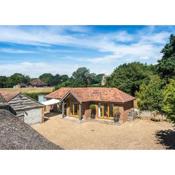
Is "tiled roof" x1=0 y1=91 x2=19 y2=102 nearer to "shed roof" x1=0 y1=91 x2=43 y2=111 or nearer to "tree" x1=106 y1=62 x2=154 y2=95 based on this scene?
"shed roof" x1=0 y1=91 x2=43 y2=111

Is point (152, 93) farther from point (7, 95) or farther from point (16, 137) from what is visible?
point (16, 137)

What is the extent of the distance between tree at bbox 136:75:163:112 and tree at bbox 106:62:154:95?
403 mm

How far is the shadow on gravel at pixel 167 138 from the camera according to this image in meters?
14.7

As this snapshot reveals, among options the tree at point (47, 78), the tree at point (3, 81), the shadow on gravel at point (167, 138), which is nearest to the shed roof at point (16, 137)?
the tree at point (3, 81)

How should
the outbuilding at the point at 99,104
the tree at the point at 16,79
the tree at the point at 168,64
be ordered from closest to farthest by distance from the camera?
the tree at the point at 16,79, the tree at the point at 168,64, the outbuilding at the point at 99,104

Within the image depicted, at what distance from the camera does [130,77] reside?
1883 centimetres

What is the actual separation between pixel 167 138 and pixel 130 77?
505 centimetres

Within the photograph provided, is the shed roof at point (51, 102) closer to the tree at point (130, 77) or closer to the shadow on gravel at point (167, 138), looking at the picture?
the tree at point (130, 77)

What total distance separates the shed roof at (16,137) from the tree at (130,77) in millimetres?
8013

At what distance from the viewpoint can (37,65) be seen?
1359 cm

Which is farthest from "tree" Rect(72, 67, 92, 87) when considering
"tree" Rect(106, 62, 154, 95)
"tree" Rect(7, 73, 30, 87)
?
"tree" Rect(7, 73, 30, 87)
